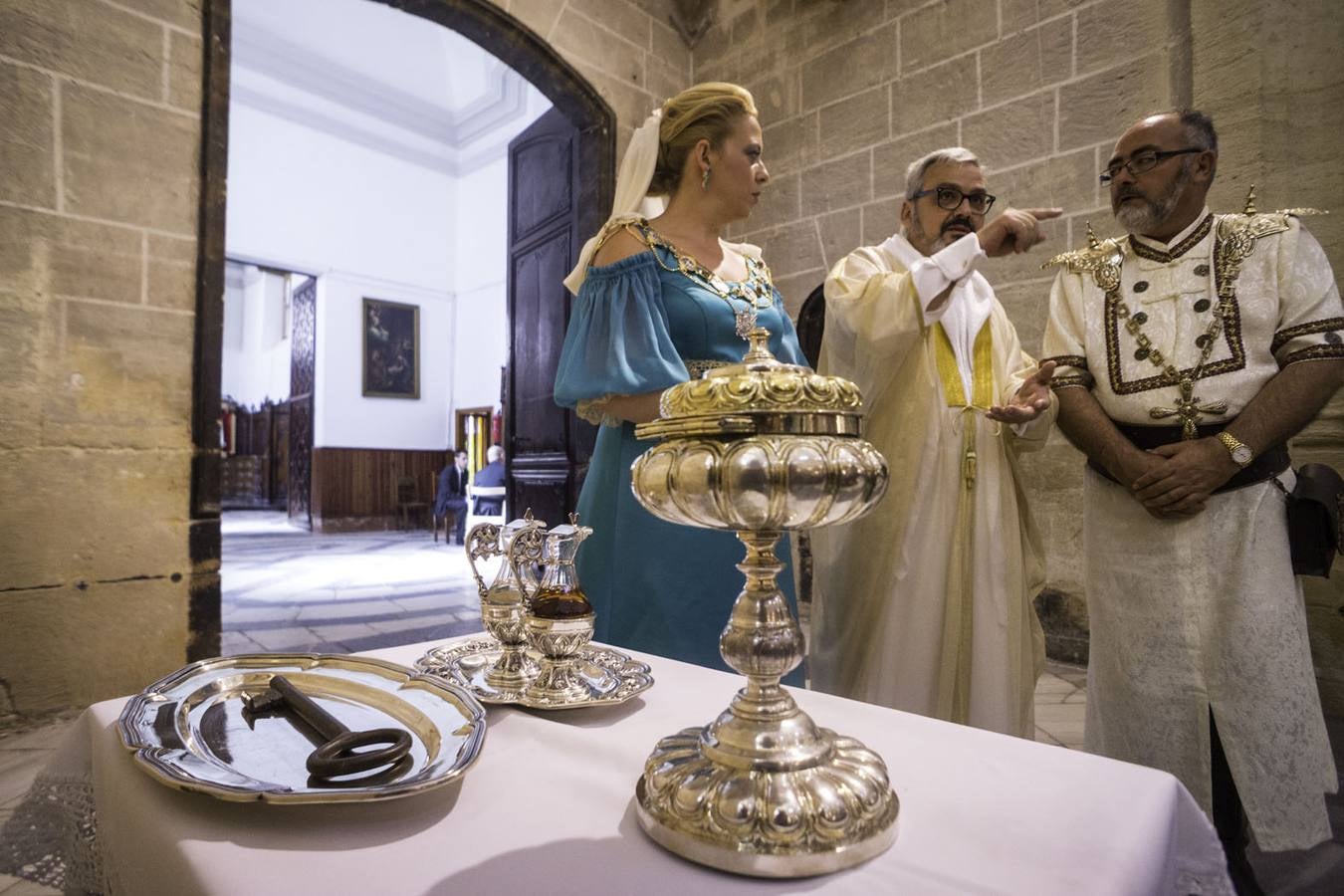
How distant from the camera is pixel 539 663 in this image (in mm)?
1012

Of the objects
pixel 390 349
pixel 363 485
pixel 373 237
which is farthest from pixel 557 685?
pixel 373 237

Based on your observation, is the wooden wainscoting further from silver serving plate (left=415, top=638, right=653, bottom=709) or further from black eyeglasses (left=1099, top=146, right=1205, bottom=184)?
black eyeglasses (left=1099, top=146, right=1205, bottom=184)

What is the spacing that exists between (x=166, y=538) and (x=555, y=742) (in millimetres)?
2754

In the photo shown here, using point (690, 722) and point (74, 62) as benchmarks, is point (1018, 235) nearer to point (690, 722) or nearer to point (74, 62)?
point (690, 722)

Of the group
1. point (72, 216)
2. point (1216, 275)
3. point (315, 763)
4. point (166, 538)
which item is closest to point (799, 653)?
point (315, 763)

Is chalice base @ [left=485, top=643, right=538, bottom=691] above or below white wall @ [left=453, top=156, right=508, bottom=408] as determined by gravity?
below

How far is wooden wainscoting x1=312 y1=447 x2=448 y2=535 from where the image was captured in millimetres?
10719

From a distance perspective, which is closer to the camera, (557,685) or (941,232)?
(557,685)

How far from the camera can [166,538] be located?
2.90m

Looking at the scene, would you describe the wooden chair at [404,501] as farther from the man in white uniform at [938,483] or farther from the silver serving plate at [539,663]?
the silver serving plate at [539,663]

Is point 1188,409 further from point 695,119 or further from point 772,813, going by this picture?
point 772,813

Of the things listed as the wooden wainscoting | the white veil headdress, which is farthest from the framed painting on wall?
the white veil headdress

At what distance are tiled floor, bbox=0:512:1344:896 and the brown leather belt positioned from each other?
34.7 inches

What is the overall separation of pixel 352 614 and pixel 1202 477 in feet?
15.5
